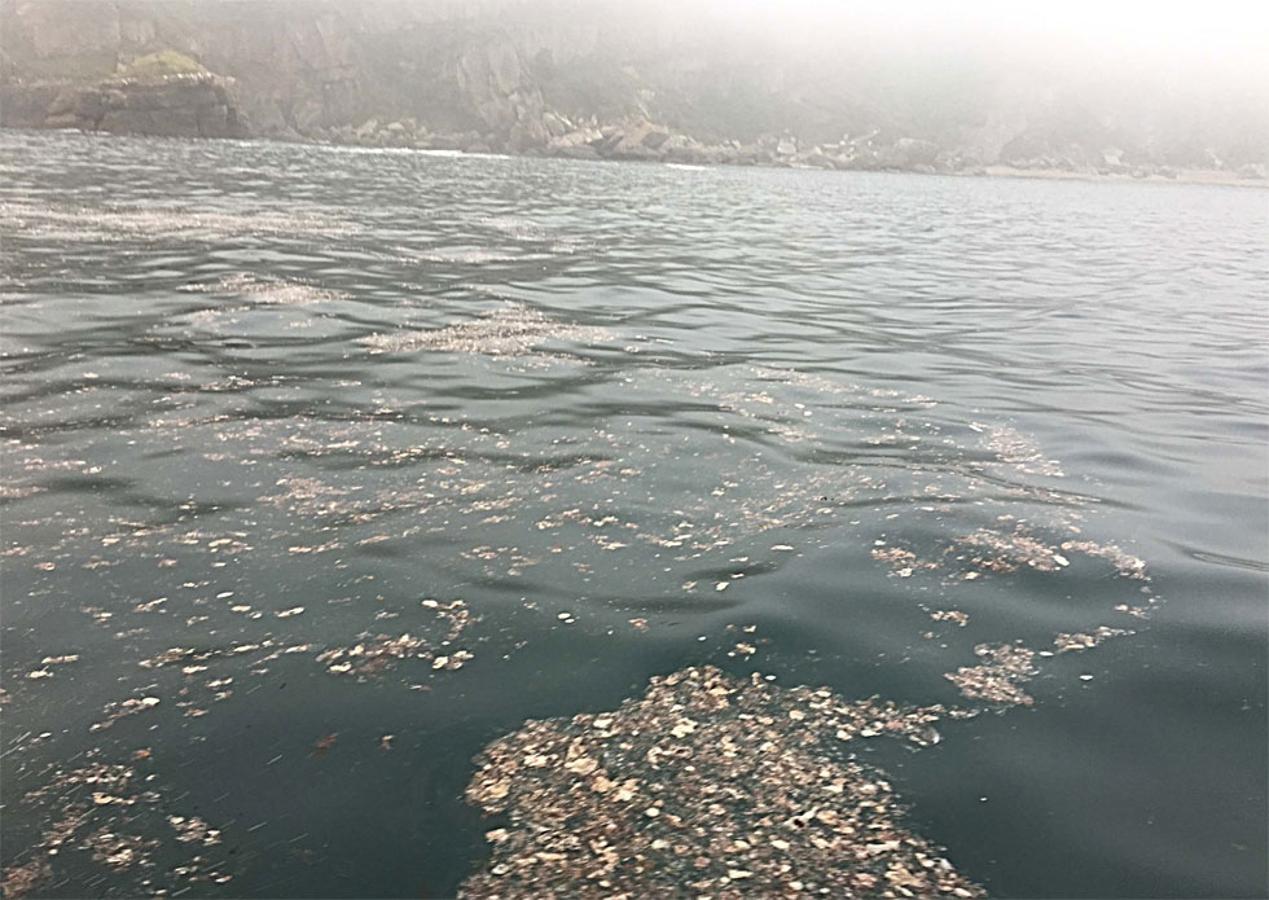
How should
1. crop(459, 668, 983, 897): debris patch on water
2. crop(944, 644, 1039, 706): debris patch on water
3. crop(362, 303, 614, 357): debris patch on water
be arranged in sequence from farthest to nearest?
crop(362, 303, 614, 357): debris patch on water, crop(944, 644, 1039, 706): debris patch on water, crop(459, 668, 983, 897): debris patch on water

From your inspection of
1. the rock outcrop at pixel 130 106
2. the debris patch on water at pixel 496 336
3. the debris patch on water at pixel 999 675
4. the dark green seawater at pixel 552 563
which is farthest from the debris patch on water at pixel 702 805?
the rock outcrop at pixel 130 106

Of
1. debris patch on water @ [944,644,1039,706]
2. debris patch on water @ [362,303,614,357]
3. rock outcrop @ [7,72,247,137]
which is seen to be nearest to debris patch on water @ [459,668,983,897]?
debris patch on water @ [944,644,1039,706]

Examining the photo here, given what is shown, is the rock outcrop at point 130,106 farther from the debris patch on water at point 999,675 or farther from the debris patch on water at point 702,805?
the debris patch on water at point 999,675

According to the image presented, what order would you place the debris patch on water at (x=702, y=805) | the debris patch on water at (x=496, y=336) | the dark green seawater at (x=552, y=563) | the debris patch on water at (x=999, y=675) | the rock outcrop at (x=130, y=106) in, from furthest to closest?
the rock outcrop at (x=130, y=106)
the debris patch on water at (x=496, y=336)
the debris patch on water at (x=999, y=675)
the dark green seawater at (x=552, y=563)
the debris patch on water at (x=702, y=805)

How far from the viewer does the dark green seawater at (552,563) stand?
4.38 m

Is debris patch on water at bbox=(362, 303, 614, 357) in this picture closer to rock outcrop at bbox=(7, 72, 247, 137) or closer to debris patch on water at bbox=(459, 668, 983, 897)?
debris patch on water at bbox=(459, 668, 983, 897)

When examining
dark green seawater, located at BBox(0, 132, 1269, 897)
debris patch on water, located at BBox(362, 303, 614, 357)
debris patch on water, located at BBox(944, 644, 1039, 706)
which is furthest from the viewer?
debris patch on water, located at BBox(362, 303, 614, 357)

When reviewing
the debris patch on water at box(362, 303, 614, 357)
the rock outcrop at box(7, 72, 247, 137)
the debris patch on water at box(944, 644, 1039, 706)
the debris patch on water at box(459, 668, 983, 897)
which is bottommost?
the debris patch on water at box(459, 668, 983, 897)

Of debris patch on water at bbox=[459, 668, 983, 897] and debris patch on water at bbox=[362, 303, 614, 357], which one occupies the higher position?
debris patch on water at bbox=[362, 303, 614, 357]

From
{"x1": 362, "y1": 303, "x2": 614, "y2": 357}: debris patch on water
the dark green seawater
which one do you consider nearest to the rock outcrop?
the dark green seawater

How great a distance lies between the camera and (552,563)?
24.0ft

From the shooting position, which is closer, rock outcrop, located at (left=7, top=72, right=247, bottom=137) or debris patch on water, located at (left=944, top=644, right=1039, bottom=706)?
debris patch on water, located at (left=944, top=644, right=1039, bottom=706)

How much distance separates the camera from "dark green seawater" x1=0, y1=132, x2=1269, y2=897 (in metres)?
4.38

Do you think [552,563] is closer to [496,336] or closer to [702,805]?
[702,805]
